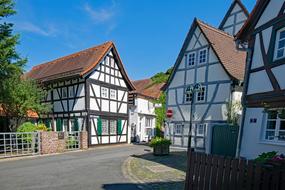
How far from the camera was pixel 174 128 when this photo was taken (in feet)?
59.2

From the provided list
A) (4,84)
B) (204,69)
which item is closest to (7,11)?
(4,84)

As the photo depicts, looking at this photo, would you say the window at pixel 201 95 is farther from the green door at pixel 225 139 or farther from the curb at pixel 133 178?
the curb at pixel 133 178

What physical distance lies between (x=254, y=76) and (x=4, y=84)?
16083mm

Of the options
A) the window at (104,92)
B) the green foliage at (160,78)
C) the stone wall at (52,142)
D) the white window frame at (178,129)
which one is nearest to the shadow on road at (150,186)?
the stone wall at (52,142)

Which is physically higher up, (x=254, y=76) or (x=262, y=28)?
(x=262, y=28)

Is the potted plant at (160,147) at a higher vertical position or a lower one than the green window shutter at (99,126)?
lower

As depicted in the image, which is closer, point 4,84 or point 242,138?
point 242,138

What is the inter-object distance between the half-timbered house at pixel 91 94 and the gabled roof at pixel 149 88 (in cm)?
428

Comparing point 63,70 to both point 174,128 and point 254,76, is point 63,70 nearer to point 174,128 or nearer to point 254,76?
point 174,128

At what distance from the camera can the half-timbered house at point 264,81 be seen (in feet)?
24.3

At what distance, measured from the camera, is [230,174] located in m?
4.51

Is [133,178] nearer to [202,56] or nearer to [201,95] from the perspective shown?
[201,95]

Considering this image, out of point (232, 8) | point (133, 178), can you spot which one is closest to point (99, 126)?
point (133, 178)

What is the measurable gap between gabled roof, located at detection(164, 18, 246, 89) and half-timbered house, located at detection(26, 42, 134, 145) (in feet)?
19.5
